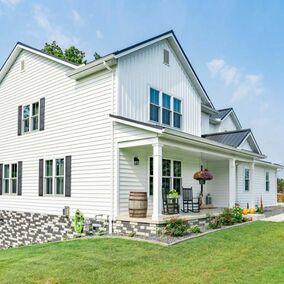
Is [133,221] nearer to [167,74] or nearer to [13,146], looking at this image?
[167,74]

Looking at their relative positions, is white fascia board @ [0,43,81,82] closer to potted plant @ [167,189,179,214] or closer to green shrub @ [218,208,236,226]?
potted plant @ [167,189,179,214]

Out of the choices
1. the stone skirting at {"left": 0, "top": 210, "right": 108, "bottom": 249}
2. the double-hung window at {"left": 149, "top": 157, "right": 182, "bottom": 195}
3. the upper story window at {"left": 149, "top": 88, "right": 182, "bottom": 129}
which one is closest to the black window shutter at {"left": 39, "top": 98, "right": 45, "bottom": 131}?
the stone skirting at {"left": 0, "top": 210, "right": 108, "bottom": 249}

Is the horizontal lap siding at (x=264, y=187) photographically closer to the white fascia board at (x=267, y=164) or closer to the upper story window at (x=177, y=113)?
the white fascia board at (x=267, y=164)

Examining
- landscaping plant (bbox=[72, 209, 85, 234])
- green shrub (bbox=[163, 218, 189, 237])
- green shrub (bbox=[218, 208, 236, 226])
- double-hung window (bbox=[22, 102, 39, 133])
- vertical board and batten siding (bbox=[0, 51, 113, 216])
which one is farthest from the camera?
double-hung window (bbox=[22, 102, 39, 133])

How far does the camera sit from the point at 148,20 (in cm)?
1666

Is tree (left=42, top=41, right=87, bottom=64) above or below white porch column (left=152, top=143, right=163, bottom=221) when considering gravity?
above

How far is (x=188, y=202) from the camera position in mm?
14133

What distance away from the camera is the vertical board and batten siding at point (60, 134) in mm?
11742

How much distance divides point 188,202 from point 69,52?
19.1 metres

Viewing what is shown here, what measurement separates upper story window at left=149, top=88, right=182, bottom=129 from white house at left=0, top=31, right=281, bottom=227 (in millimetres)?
39

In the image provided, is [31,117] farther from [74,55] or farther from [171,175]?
[74,55]

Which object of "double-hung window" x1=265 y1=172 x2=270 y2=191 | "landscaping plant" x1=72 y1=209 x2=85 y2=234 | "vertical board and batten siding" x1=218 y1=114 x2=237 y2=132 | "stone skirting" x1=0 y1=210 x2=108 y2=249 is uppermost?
"vertical board and batten siding" x1=218 y1=114 x2=237 y2=132

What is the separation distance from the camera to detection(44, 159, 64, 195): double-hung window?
13.3 m

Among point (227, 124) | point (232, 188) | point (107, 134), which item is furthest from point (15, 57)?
point (227, 124)
